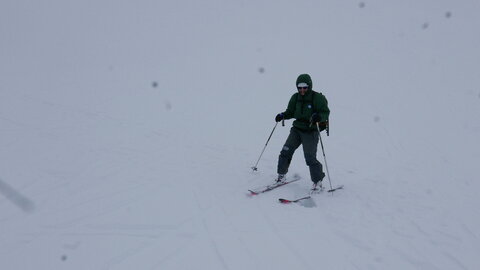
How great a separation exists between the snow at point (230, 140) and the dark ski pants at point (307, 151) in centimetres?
50

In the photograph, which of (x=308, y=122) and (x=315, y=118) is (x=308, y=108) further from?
(x=315, y=118)

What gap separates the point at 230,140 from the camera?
1129cm

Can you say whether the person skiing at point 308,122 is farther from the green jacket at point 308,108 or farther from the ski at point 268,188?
the ski at point 268,188

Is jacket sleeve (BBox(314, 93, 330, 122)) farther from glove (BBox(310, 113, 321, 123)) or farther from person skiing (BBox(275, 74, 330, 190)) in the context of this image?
glove (BBox(310, 113, 321, 123))

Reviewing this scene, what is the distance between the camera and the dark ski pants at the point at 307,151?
269 inches

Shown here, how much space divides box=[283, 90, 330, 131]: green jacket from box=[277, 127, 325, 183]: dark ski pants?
0.14 m

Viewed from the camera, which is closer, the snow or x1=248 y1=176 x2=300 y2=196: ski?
the snow

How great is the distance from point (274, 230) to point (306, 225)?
56 cm

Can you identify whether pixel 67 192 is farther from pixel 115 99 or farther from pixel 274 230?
pixel 115 99

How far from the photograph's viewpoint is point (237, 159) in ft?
30.5

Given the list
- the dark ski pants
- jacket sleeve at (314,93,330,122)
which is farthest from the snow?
jacket sleeve at (314,93,330,122)

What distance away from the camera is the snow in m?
4.99

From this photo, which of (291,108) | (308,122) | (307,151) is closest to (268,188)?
(307,151)

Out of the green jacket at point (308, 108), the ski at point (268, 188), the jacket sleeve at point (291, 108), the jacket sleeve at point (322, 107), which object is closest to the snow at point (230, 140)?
the ski at point (268, 188)
